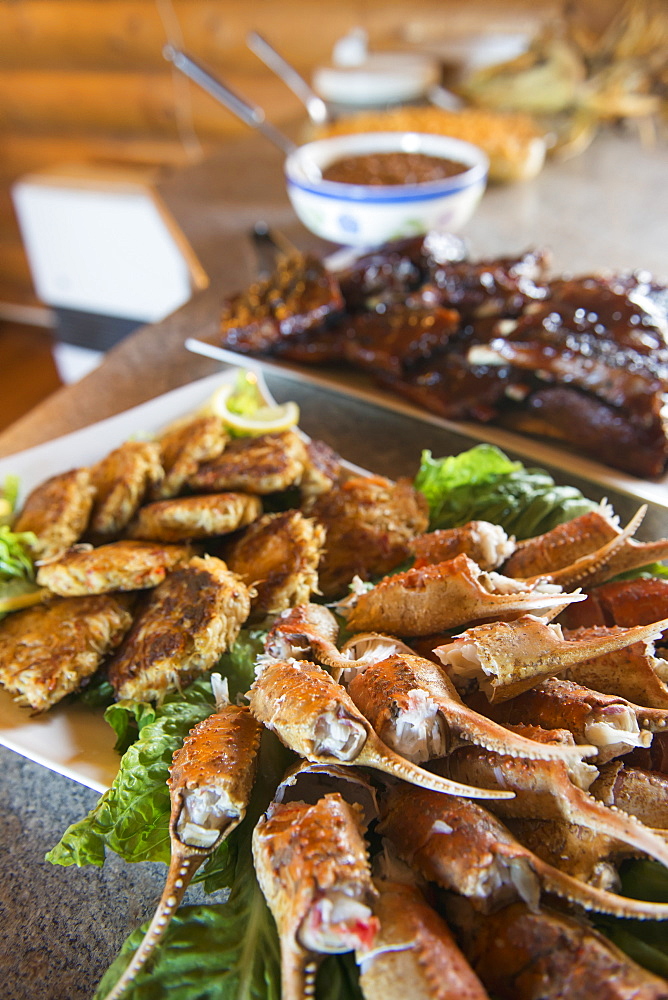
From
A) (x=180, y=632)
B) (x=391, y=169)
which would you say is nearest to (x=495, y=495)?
(x=180, y=632)

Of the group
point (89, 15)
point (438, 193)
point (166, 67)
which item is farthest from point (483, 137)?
point (89, 15)

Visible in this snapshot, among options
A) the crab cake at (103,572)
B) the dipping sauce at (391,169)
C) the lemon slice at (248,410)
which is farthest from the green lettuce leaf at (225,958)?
the dipping sauce at (391,169)

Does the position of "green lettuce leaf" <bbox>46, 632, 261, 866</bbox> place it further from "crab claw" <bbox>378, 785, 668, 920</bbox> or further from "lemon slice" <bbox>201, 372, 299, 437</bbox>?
"lemon slice" <bbox>201, 372, 299, 437</bbox>

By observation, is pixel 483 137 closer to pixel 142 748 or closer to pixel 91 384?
pixel 91 384

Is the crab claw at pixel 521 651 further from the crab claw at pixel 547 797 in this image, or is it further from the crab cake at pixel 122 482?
the crab cake at pixel 122 482

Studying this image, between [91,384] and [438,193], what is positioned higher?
[438,193]

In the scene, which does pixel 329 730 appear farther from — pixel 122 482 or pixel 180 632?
pixel 122 482

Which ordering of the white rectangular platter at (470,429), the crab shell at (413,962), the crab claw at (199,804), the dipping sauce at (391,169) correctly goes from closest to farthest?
the crab shell at (413,962) → the crab claw at (199,804) → the white rectangular platter at (470,429) → the dipping sauce at (391,169)
